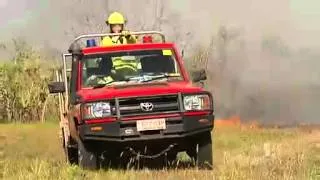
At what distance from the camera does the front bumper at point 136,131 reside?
1045 cm

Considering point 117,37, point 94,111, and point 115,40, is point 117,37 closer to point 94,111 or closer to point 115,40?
point 115,40

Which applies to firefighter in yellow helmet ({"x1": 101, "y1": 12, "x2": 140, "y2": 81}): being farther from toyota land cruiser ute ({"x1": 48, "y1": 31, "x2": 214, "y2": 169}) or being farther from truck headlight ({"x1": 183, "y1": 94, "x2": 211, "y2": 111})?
truck headlight ({"x1": 183, "y1": 94, "x2": 211, "y2": 111})

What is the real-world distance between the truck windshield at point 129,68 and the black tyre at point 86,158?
116 cm

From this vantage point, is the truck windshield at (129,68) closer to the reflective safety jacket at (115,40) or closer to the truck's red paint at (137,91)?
the truck's red paint at (137,91)

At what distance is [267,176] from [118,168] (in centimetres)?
275

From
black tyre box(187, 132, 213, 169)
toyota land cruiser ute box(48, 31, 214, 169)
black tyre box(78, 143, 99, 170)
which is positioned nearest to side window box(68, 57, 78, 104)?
toyota land cruiser ute box(48, 31, 214, 169)

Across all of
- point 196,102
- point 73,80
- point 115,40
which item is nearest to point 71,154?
point 73,80

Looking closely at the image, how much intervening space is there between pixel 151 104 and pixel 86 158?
120 centimetres

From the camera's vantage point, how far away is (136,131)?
10461 millimetres

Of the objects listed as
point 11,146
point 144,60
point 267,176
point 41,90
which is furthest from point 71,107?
point 41,90

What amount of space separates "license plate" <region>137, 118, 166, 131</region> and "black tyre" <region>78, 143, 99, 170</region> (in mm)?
852

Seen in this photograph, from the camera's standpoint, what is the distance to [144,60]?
1196 centimetres

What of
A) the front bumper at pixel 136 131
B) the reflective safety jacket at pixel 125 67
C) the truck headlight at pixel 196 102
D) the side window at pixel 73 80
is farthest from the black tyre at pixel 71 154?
the truck headlight at pixel 196 102

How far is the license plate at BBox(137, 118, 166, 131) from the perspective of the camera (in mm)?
10492
